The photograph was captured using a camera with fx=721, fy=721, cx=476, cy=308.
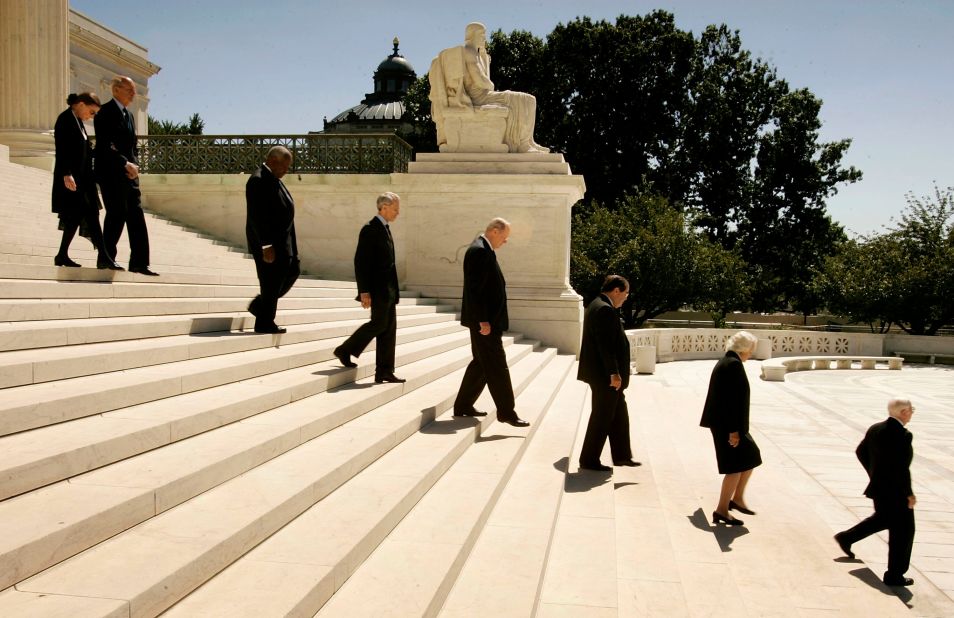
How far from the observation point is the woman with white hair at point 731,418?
525cm

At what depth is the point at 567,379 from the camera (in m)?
10.8

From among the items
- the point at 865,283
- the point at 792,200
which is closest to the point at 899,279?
the point at 865,283

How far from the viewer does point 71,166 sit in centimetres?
632

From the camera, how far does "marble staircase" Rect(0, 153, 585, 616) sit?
8.68 feet

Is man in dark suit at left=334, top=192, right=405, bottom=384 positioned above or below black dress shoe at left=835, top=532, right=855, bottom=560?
above

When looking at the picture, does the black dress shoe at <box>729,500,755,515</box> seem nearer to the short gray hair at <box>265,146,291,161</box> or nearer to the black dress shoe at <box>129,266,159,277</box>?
the short gray hair at <box>265,146,291,161</box>

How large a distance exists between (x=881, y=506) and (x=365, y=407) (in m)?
3.66

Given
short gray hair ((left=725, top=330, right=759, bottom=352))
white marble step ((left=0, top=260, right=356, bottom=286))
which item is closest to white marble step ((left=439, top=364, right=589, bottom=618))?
short gray hair ((left=725, top=330, right=759, bottom=352))

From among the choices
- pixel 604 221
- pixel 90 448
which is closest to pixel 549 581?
pixel 90 448

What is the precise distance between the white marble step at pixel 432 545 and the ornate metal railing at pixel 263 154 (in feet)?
33.2

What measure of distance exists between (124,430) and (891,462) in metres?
4.60

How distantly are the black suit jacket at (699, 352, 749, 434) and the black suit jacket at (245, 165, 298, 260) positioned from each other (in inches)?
147

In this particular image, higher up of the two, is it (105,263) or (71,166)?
(71,166)

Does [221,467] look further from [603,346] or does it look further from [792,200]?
[792,200]
